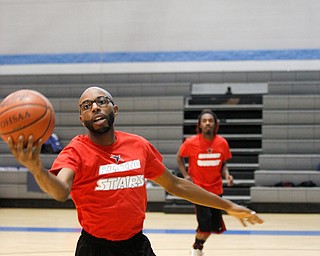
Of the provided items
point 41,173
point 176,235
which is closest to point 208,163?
point 176,235

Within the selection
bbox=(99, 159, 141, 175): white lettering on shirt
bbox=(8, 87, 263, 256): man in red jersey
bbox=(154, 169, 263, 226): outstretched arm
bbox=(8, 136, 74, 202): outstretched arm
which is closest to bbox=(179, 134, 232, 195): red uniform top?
bbox=(154, 169, 263, 226): outstretched arm

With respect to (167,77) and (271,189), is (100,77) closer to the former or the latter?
(167,77)

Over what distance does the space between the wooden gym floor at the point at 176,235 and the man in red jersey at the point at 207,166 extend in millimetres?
541

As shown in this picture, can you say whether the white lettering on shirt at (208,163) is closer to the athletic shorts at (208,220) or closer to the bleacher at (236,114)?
the athletic shorts at (208,220)

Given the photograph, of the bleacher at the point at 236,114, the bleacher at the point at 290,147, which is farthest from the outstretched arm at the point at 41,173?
the bleacher at the point at 236,114

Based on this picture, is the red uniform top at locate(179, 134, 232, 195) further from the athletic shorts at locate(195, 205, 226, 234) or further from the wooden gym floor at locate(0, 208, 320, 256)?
the wooden gym floor at locate(0, 208, 320, 256)

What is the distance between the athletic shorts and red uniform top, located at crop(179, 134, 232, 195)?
1.23 feet

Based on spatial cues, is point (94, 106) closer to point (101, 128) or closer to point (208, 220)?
point (101, 128)

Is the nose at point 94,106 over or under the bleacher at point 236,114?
over

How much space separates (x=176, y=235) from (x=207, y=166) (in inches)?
73.4

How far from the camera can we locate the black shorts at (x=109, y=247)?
3.55 meters

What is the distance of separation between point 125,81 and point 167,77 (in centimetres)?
106

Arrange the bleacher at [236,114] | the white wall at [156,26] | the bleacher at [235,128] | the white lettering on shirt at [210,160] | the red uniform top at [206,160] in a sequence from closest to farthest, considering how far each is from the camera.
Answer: the red uniform top at [206,160], the white lettering on shirt at [210,160], the bleacher at [235,128], the bleacher at [236,114], the white wall at [156,26]

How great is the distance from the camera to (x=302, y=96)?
13320 mm
